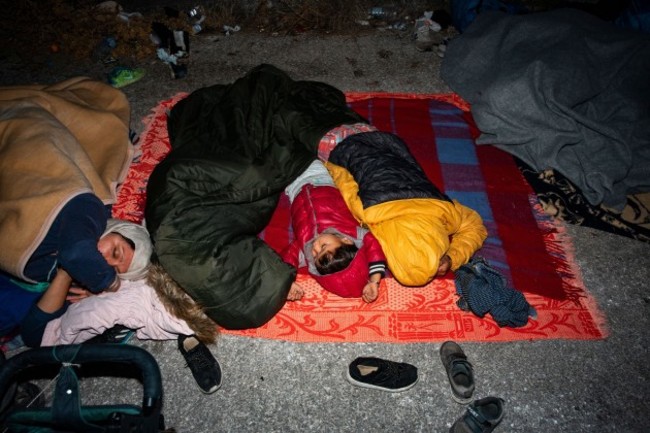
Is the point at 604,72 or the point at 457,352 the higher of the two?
the point at 604,72

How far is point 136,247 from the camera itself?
194 cm

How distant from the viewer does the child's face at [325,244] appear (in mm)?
1915

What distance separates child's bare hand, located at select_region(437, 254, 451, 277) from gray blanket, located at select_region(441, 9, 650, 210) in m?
1.08

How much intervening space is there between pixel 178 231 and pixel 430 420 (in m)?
1.49

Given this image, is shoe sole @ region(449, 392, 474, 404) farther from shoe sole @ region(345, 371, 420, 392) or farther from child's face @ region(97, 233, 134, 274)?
child's face @ region(97, 233, 134, 274)

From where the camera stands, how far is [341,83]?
3309mm

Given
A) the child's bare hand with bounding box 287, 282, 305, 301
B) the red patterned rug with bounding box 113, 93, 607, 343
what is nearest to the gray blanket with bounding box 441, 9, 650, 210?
the red patterned rug with bounding box 113, 93, 607, 343

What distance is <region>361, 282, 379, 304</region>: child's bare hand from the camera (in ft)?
6.53

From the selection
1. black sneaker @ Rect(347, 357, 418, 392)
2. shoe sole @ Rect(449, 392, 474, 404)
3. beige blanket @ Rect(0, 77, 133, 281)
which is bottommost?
shoe sole @ Rect(449, 392, 474, 404)

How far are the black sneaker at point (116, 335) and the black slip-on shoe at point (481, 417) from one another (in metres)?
1.67

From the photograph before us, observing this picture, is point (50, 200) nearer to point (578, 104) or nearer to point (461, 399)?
point (461, 399)

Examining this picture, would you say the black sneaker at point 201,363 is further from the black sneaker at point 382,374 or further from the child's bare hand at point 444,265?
the child's bare hand at point 444,265

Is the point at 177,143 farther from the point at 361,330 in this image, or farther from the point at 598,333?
the point at 598,333

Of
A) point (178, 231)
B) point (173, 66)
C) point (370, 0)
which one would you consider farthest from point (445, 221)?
point (370, 0)
